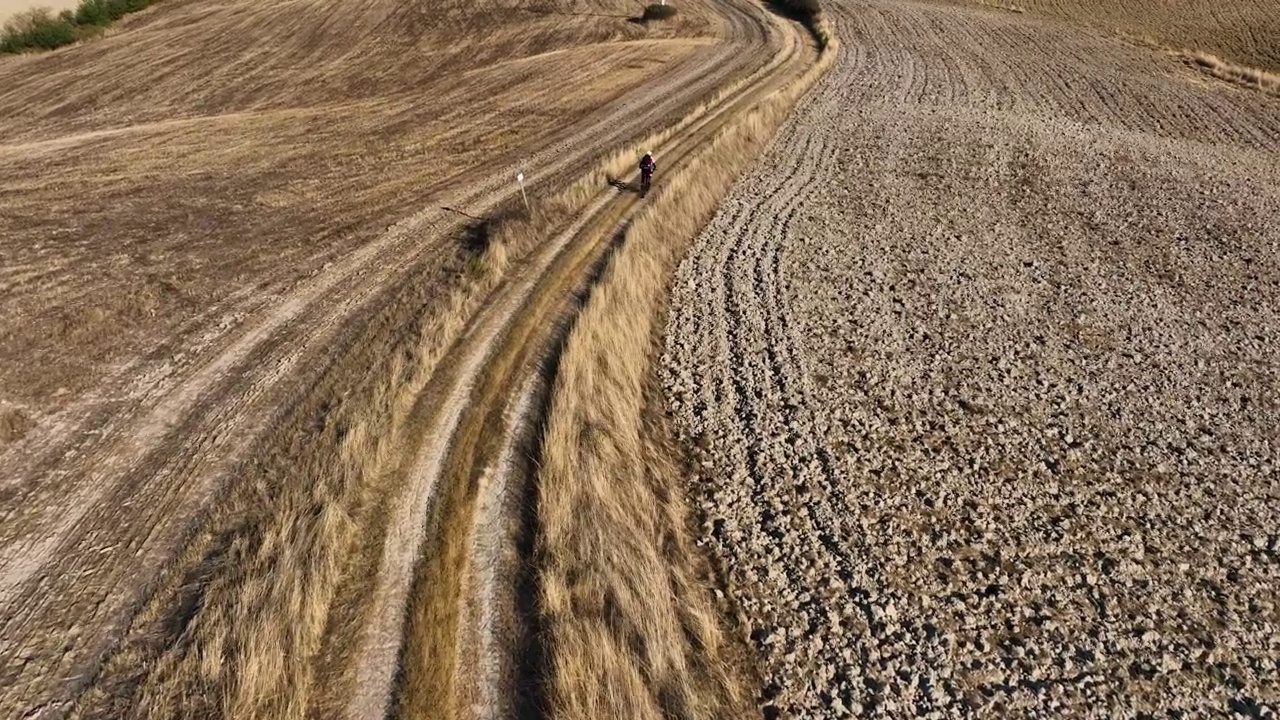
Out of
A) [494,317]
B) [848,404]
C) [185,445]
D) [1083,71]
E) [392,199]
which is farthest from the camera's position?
[1083,71]

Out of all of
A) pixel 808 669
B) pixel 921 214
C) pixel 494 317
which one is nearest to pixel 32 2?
pixel 494 317

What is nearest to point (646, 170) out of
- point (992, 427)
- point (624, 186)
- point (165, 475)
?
point (624, 186)

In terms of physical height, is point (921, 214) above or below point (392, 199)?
below

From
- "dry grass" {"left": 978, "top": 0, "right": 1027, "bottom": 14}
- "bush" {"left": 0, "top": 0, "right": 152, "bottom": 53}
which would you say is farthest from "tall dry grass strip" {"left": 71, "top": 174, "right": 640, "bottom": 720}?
"dry grass" {"left": 978, "top": 0, "right": 1027, "bottom": 14}

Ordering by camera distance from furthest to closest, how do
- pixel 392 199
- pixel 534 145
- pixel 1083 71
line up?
pixel 1083 71
pixel 534 145
pixel 392 199

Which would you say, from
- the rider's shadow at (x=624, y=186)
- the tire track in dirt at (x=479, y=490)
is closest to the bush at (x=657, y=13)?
the rider's shadow at (x=624, y=186)

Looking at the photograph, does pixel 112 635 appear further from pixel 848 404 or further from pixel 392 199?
pixel 392 199
